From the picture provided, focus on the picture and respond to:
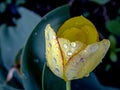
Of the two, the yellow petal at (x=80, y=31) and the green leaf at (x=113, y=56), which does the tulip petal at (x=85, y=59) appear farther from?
the green leaf at (x=113, y=56)

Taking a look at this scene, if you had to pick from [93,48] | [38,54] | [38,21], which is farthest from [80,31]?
[38,21]

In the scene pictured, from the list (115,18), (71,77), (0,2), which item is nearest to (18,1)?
(0,2)

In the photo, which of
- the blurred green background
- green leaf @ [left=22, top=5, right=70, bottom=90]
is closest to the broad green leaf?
the blurred green background

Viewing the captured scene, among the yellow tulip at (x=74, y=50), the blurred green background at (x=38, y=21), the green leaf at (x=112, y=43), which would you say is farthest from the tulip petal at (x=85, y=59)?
the green leaf at (x=112, y=43)

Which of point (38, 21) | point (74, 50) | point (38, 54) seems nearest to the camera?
point (74, 50)

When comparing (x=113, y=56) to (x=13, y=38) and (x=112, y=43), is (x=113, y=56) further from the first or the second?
(x=13, y=38)
